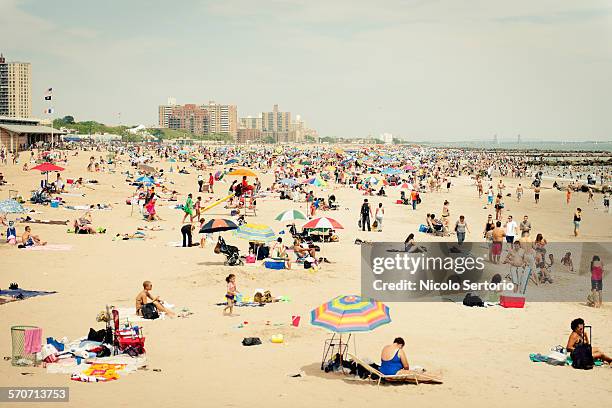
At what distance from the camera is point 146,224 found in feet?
75.9

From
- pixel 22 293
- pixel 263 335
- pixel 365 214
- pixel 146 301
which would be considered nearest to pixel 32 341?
pixel 146 301

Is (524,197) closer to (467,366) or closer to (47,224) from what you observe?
(47,224)

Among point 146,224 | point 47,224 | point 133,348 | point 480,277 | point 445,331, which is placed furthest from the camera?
point 146,224

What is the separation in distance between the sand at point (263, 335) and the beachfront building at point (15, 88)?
411ft

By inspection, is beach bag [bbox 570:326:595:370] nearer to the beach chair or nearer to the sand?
the sand

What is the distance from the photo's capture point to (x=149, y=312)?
420 inches

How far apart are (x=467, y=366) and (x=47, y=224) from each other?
1734 cm

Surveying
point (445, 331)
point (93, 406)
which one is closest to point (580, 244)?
point (445, 331)

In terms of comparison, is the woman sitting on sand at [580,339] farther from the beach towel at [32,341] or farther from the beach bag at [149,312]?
the beach towel at [32,341]

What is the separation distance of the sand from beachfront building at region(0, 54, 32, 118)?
12535 centimetres

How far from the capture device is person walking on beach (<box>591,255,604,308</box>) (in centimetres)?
1240

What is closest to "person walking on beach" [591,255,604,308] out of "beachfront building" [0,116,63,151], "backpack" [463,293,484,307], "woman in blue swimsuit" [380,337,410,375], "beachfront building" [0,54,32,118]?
"backpack" [463,293,484,307]

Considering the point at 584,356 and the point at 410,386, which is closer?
the point at 410,386

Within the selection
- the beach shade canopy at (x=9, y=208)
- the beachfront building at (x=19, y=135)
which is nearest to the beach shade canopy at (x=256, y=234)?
the beach shade canopy at (x=9, y=208)
